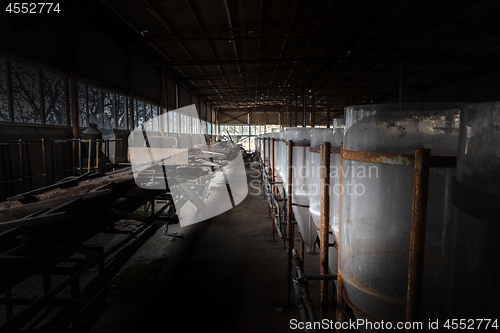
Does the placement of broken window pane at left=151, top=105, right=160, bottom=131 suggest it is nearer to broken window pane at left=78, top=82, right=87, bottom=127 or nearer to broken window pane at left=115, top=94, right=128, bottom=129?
broken window pane at left=115, top=94, right=128, bottom=129

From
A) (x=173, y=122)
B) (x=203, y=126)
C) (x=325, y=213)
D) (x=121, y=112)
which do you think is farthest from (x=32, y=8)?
(x=203, y=126)

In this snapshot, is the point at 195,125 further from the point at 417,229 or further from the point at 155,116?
the point at 417,229

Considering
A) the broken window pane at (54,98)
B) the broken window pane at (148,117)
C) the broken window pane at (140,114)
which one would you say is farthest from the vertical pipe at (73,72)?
the broken window pane at (148,117)

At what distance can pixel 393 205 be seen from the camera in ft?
4.04

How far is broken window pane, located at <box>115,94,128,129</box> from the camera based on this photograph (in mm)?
11649

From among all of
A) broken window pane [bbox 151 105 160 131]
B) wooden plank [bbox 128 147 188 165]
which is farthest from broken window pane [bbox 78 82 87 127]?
broken window pane [bbox 151 105 160 131]

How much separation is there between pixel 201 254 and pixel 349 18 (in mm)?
10006

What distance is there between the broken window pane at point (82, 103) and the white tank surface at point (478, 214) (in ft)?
34.5

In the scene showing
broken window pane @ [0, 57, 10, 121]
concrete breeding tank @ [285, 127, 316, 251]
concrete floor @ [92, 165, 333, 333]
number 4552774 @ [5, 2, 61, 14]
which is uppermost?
number 4552774 @ [5, 2, 61, 14]

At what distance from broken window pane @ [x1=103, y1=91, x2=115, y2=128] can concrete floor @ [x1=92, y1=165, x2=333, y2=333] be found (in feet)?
22.4

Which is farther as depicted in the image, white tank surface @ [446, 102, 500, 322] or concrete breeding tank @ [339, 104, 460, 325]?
concrete breeding tank @ [339, 104, 460, 325]

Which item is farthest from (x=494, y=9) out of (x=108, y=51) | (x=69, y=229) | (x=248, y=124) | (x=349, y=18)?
(x=248, y=124)

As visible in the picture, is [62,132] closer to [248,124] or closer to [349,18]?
[349,18]

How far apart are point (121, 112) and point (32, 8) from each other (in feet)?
17.0
